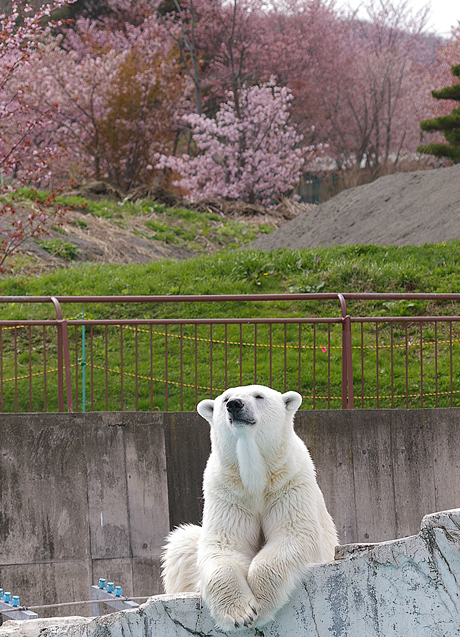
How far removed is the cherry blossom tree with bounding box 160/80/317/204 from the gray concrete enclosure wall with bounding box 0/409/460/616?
18670mm

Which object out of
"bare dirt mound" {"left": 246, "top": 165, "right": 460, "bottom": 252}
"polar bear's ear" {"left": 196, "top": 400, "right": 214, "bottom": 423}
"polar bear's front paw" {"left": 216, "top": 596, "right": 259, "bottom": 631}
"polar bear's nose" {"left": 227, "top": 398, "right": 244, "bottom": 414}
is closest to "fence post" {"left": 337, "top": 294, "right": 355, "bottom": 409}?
"polar bear's ear" {"left": 196, "top": 400, "right": 214, "bottom": 423}

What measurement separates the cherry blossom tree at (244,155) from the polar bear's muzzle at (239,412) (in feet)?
68.7

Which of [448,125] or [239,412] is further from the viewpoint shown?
[448,125]

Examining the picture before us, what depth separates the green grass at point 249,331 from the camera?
888 cm

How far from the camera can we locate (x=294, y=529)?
3.63m

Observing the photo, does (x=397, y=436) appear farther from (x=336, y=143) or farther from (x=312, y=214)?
(x=336, y=143)

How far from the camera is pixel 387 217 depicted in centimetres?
A: 1540

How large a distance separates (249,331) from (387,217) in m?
6.49

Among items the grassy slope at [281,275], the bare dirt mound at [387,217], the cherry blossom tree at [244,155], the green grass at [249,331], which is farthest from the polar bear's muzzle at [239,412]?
the cherry blossom tree at [244,155]

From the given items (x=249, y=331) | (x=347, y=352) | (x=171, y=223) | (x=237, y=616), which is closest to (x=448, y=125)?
(x=171, y=223)

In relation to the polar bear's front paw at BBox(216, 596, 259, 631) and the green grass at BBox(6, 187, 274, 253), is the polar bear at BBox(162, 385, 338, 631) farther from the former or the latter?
the green grass at BBox(6, 187, 274, 253)

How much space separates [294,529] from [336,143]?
29084 millimetres

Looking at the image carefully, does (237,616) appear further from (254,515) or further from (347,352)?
(347,352)

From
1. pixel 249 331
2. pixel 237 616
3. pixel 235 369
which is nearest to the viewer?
pixel 237 616
